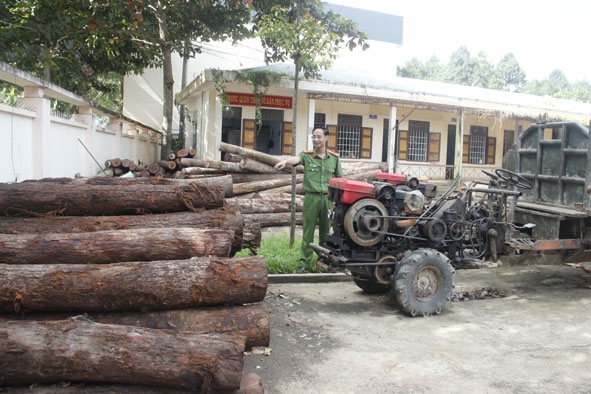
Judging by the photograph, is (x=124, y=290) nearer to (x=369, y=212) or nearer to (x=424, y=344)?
(x=424, y=344)

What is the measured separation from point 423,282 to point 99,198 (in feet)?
11.6

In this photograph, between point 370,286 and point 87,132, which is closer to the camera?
point 370,286

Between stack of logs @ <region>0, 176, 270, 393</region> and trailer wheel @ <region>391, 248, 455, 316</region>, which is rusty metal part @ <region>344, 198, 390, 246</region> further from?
stack of logs @ <region>0, 176, 270, 393</region>

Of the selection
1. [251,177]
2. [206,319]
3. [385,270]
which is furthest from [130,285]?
[251,177]

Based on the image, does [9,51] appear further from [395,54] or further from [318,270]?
[395,54]

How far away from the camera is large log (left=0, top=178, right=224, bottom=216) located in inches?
179

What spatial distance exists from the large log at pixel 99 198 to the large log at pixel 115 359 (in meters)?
1.78

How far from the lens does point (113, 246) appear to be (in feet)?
13.0

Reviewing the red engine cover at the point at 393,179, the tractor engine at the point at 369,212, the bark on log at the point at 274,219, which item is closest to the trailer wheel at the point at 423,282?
the tractor engine at the point at 369,212

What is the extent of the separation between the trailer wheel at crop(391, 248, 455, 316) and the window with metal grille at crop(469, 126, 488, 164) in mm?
17637

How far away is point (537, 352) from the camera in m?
4.45

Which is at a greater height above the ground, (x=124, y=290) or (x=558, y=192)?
(x=558, y=192)

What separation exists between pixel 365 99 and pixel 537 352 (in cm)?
1406

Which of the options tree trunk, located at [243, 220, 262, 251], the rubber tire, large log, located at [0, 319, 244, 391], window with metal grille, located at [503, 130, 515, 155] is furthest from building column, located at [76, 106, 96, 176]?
window with metal grille, located at [503, 130, 515, 155]
